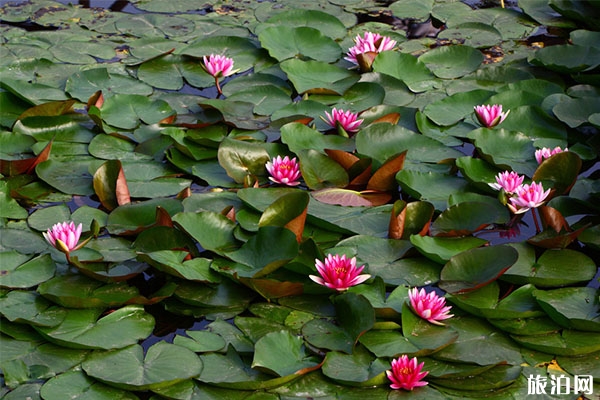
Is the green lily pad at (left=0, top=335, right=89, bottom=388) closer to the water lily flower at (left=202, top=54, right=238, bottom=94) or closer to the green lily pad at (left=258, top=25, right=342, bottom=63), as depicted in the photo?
the water lily flower at (left=202, top=54, right=238, bottom=94)

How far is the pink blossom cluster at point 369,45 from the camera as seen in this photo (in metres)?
3.97

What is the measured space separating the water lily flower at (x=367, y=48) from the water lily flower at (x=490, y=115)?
0.71m

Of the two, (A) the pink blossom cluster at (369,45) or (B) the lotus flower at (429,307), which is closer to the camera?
(B) the lotus flower at (429,307)

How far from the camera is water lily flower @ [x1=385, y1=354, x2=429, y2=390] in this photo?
2205mm

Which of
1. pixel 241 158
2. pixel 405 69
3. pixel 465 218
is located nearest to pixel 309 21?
pixel 405 69

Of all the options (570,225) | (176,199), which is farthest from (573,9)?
(176,199)

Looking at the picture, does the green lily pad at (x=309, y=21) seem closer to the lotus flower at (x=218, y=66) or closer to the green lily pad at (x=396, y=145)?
the lotus flower at (x=218, y=66)

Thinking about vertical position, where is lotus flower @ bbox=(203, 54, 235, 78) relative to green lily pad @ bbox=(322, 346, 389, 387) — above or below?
above

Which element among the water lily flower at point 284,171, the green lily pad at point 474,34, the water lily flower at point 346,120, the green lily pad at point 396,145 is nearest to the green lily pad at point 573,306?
the green lily pad at point 396,145

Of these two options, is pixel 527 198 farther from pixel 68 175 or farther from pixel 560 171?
pixel 68 175

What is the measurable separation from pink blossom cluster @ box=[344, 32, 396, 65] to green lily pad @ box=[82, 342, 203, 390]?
2118 millimetres

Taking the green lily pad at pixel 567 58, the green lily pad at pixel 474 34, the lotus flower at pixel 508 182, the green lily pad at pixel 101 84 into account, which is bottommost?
the green lily pad at pixel 474 34

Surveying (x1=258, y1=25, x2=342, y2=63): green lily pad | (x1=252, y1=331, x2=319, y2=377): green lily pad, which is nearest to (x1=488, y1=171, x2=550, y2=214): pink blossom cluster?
(x1=252, y1=331, x2=319, y2=377): green lily pad

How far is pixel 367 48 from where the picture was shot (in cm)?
396
